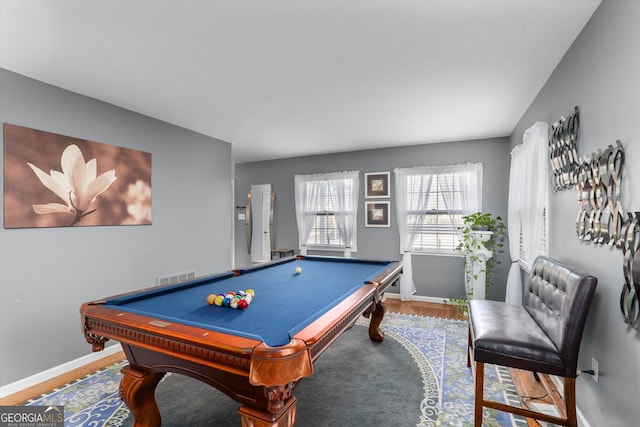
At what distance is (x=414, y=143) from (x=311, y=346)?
4293 mm

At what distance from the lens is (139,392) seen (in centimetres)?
169

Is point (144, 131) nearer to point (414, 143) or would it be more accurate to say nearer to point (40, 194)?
point (40, 194)

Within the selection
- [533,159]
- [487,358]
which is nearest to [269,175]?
[533,159]

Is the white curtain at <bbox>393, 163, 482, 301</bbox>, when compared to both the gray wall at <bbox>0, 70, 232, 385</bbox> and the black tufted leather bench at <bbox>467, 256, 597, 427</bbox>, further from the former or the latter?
the gray wall at <bbox>0, 70, 232, 385</bbox>

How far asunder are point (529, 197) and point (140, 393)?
11.6 ft

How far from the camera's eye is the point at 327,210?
18.5 feet

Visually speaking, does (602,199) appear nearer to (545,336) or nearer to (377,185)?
(545,336)

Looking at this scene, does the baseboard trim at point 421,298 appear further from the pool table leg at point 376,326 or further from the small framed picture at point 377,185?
the pool table leg at point 376,326

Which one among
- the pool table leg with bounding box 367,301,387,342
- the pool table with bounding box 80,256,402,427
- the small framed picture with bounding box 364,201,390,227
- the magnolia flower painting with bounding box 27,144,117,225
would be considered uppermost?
the magnolia flower painting with bounding box 27,144,117,225

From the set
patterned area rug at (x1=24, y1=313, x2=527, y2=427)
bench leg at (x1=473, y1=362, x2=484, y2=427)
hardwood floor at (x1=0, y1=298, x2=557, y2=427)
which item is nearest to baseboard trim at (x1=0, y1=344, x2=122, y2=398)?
hardwood floor at (x1=0, y1=298, x2=557, y2=427)

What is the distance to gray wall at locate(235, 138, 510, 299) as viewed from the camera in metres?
4.48

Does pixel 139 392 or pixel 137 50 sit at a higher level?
pixel 137 50

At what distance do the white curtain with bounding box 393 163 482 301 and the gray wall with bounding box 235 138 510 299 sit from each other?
13cm

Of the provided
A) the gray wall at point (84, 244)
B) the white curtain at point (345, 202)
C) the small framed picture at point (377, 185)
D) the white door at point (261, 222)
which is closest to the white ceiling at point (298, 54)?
the gray wall at point (84, 244)
